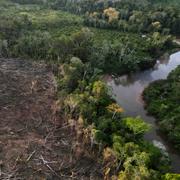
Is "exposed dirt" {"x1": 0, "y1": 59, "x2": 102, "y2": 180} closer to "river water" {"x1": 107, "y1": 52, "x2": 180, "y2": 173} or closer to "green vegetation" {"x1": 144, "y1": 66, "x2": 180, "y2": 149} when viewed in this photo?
"river water" {"x1": 107, "y1": 52, "x2": 180, "y2": 173}

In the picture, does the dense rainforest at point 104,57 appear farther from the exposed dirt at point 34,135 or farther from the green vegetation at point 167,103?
the exposed dirt at point 34,135

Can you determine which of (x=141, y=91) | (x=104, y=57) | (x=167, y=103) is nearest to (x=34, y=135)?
(x=167, y=103)

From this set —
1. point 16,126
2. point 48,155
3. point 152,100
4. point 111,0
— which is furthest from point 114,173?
point 111,0

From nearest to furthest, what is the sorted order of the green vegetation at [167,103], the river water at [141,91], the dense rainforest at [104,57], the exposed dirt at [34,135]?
the exposed dirt at [34,135] → the dense rainforest at [104,57] → the river water at [141,91] → the green vegetation at [167,103]

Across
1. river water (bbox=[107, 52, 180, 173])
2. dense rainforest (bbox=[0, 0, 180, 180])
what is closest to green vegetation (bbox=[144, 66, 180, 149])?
dense rainforest (bbox=[0, 0, 180, 180])

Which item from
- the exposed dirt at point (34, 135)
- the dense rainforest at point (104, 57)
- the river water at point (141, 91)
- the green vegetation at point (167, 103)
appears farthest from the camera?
the green vegetation at point (167, 103)

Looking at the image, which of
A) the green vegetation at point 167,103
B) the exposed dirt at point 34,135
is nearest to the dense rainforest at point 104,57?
the green vegetation at point 167,103

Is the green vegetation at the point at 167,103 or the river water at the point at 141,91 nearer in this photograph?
the river water at the point at 141,91
